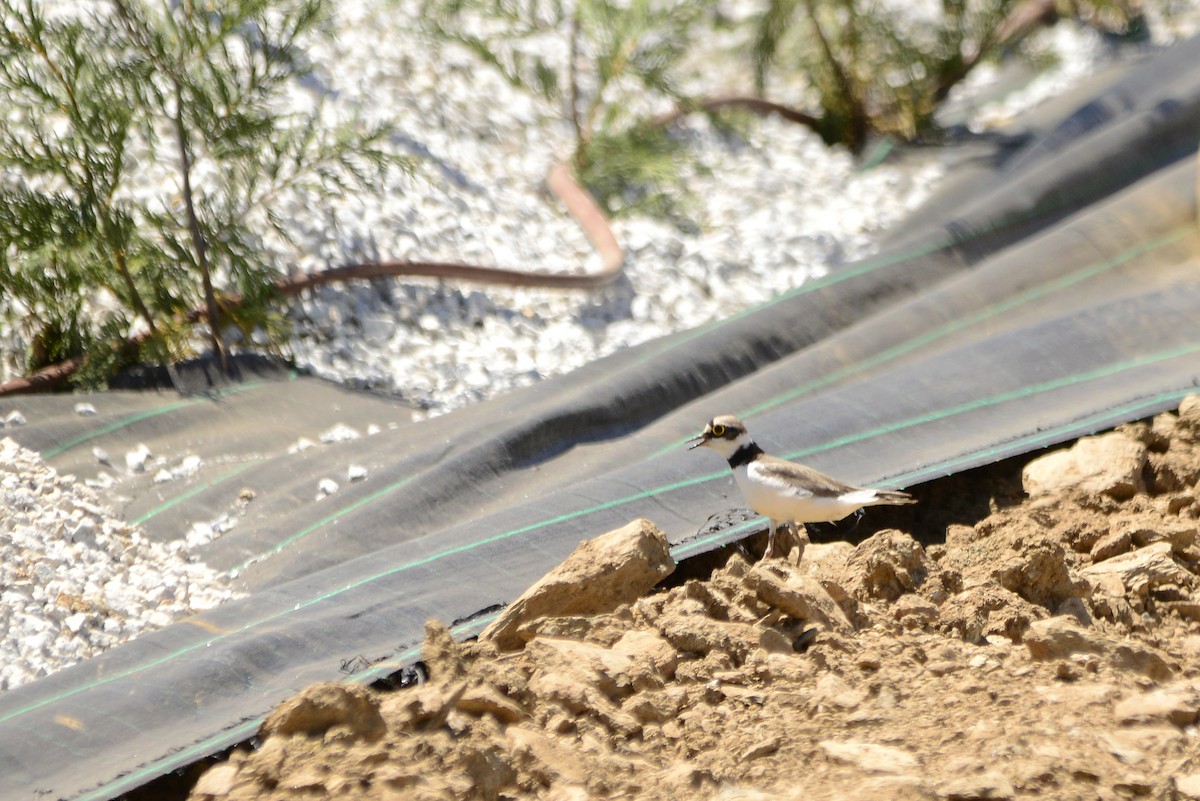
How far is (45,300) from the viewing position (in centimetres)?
538

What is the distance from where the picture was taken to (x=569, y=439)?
488 cm

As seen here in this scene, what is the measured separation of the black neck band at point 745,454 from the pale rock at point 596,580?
454 mm

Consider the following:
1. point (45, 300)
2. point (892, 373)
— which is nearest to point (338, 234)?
point (45, 300)

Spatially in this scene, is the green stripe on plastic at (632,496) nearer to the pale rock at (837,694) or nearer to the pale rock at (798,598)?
the pale rock at (798,598)

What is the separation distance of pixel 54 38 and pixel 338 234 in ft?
5.50

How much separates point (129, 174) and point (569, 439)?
2.64 metres

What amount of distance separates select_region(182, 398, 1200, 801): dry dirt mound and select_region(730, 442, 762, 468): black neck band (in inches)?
13.9

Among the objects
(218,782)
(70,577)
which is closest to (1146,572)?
(218,782)

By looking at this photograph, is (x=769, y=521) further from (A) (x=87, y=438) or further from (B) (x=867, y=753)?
(A) (x=87, y=438)

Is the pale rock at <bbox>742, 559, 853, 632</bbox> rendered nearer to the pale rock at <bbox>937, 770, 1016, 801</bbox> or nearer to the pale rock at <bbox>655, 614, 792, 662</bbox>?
the pale rock at <bbox>655, 614, 792, 662</bbox>

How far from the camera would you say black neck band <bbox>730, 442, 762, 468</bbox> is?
3.93 m

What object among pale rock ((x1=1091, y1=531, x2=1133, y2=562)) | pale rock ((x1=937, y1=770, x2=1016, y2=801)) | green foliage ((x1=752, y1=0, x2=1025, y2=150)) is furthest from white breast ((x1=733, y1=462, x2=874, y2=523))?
green foliage ((x1=752, y1=0, x2=1025, y2=150))

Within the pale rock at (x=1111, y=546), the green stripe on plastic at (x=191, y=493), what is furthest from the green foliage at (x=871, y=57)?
the green stripe on plastic at (x=191, y=493)

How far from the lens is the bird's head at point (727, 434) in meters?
3.96
